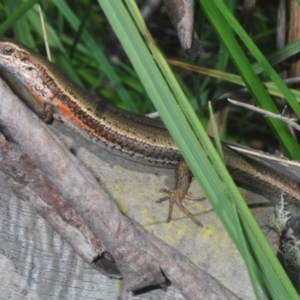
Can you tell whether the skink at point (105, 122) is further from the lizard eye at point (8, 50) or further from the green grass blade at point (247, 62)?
the green grass blade at point (247, 62)

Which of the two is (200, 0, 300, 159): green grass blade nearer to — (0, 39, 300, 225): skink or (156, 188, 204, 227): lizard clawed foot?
(0, 39, 300, 225): skink

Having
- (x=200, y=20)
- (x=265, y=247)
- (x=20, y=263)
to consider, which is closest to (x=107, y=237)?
(x=20, y=263)

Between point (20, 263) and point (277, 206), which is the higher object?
point (277, 206)

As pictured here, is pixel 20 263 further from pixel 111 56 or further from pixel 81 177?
pixel 111 56

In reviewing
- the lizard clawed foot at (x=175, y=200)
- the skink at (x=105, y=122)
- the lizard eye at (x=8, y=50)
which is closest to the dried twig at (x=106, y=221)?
the lizard clawed foot at (x=175, y=200)

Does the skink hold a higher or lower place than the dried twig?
higher

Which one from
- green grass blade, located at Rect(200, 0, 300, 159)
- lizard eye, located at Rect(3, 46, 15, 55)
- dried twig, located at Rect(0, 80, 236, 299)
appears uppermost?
lizard eye, located at Rect(3, 46, 15, 55)

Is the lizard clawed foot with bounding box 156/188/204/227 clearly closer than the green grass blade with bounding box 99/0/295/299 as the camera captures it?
No

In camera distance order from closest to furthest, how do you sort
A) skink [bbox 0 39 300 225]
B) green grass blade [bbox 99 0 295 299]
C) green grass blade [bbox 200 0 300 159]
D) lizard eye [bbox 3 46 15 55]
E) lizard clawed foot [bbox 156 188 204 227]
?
green grass blade [bbox 99 0 295 299] → green grass blade [bbox 200 0 300 159] → lizard clawed foot [bbox 156 188 204 227] → skink [bbox 0 39 300 225] → lizard eye [bbox 3 46 15 55]

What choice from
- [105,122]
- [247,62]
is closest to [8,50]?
[105,122]

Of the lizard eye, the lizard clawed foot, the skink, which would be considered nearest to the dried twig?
the lizard clawed foot
